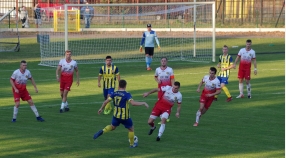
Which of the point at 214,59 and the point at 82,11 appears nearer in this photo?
the point at 214,59

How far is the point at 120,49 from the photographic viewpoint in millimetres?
42531

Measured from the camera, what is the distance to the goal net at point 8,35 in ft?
140

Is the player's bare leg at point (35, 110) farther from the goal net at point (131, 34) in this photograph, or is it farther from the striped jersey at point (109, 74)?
the goal net at point (131, 34)

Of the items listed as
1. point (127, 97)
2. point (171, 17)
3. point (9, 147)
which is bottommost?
point (9, 147)

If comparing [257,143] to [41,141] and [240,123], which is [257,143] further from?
[41,141]

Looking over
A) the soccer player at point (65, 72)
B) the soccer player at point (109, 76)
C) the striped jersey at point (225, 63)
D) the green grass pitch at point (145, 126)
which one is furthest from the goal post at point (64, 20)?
the soccer player at point (109, 76)

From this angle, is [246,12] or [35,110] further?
[246,12]

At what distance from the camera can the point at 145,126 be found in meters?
18.4

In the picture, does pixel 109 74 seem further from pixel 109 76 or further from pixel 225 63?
pixel 225 63

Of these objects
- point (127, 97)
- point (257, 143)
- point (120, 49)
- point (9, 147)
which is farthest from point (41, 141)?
point (120, 49)

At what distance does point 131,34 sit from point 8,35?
9.73 m

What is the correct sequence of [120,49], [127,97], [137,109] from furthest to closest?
[120,49] < [137,109] < [127,97]

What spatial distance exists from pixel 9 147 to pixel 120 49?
27090mm

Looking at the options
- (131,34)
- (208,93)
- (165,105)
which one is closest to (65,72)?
(208,93)
